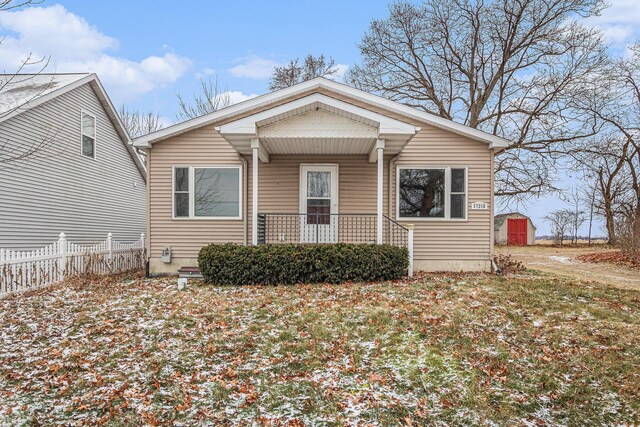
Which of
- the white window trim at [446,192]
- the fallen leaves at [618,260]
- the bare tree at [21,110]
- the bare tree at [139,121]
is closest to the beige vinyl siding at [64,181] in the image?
the bare tree at [21,110]

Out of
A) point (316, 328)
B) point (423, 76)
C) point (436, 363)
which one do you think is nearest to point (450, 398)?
point (436, 363)

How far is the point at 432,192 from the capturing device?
35.3ft

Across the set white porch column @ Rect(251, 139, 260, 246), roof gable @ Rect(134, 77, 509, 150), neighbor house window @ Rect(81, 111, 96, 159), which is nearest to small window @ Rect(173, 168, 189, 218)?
roof gable @ Rect(134, 77, 509, 150)

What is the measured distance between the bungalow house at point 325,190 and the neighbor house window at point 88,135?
4.86m

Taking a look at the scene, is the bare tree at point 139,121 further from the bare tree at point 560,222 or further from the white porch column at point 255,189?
the bare tree at point 560,222

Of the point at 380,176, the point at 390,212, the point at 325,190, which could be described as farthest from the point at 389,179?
the point at 325,190

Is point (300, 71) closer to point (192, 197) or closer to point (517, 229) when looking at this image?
point (192, 197)

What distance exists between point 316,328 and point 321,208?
215 inches

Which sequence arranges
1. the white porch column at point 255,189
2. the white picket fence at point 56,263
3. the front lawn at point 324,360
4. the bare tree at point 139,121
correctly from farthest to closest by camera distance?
the bare tree at point 139,121 → the white porch column at point 255,189 → the white picket fence at point 56,263 → the front lawn at point 324,360

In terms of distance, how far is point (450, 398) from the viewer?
4.02 m

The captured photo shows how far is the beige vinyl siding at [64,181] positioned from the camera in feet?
36.3

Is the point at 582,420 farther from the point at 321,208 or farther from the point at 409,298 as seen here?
the point at 321,208

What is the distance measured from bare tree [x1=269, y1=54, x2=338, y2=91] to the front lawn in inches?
827

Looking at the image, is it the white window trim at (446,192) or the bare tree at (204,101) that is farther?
the bare tree at (204,101)
